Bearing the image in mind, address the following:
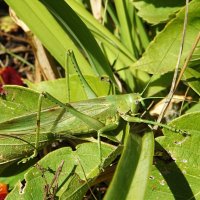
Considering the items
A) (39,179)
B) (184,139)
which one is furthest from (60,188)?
(184,139)

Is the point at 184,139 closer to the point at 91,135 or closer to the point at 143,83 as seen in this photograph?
the point at 91,135

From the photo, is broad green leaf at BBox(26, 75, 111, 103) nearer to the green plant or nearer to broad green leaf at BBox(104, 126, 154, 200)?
the green plant

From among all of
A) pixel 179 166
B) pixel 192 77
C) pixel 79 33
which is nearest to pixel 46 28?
pixel 79 33

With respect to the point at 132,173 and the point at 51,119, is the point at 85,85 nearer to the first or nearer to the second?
the point at 51,119

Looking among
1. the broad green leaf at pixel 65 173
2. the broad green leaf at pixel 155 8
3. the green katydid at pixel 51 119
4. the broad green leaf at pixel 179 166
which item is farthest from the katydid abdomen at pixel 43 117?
the broad green leaf at pixel 155 8

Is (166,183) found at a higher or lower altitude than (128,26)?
lower

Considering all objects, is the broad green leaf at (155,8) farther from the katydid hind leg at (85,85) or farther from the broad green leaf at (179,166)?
the broad green leaf at (179,166)
